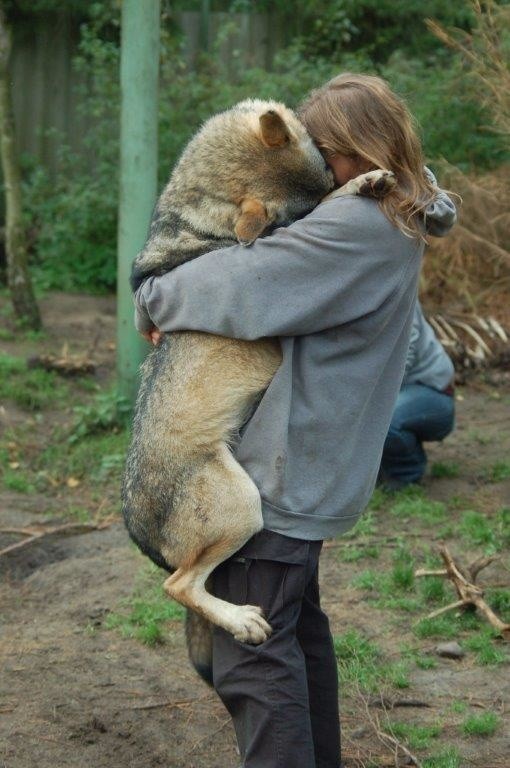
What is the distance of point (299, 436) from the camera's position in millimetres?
3170

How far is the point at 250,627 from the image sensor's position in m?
3.15

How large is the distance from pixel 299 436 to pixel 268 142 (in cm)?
103

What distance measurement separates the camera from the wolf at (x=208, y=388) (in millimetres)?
3236

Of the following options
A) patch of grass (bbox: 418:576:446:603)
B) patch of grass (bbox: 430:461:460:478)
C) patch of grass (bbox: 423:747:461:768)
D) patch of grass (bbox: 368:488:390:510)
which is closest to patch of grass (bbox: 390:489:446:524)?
patch of grass (bbox: 368:488:390:510)

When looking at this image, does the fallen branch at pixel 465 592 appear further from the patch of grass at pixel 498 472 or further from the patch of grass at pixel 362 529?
the patch of grass at pixel 498 472

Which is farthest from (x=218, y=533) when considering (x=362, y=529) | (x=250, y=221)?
(x=362, y=529)

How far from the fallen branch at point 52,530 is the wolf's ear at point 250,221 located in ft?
11.7

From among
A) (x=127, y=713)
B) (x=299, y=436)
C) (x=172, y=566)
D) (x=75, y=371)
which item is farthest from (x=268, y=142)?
(x=75, y=371)

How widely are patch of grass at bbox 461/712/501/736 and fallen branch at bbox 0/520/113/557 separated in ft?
9.84

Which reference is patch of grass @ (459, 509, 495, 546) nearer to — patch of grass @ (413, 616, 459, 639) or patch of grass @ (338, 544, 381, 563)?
patch of grass @ (338, 544, 381, 563)

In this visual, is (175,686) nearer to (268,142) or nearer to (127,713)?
(127,713)

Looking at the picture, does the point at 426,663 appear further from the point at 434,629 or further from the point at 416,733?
the point at 416,733

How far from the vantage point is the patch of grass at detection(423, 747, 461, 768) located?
13.6 ft

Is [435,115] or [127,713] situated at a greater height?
[435,115]
